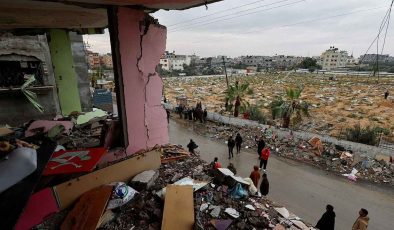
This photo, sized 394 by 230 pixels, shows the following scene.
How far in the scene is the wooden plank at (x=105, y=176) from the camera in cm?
335

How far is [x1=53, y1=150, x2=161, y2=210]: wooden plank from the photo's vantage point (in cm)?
335

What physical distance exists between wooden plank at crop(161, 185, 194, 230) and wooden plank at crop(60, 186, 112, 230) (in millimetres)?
828

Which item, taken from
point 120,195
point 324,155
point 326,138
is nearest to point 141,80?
point 120,195

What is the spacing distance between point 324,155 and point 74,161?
11.8 metres

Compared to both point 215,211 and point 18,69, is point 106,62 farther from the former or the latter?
point 215,211

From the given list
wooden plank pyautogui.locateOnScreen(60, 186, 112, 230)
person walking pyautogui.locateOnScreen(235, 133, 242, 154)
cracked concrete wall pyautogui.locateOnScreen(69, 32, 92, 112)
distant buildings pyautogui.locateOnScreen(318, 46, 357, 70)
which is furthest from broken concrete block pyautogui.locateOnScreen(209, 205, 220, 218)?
distant buildings pyautogui.locateOnScreen(318, 46, 357, 70)

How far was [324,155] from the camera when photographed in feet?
39.7

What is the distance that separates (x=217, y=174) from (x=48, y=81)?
27.3 ft

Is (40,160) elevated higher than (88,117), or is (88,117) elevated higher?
(40,160)

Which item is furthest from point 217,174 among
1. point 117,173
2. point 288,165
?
point 288,165

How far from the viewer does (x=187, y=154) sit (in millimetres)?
5223

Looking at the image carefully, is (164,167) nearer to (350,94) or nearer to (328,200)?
(328,200)

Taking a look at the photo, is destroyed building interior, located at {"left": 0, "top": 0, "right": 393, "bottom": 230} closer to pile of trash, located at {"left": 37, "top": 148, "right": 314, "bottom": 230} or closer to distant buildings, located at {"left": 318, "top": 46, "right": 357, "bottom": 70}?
pile of trash, located at {"left": 37, "top": 148, "right": 314, "bottom": 230}

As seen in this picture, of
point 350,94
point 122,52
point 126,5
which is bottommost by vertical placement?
point 350,94
